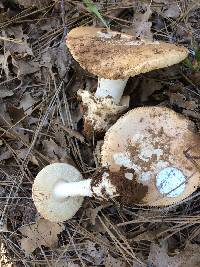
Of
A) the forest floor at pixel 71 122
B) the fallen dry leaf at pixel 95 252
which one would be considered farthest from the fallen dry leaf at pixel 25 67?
the fallen dry leaf at pixel 95 252

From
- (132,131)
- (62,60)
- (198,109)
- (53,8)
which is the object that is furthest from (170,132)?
(53,8)

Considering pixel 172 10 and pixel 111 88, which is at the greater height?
pixel 172 10

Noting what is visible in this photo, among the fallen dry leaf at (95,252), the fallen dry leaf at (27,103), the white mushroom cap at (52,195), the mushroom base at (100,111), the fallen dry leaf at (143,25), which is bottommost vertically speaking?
the fallen dry leaf at (95,252)

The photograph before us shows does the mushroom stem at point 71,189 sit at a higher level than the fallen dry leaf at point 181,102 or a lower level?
lower

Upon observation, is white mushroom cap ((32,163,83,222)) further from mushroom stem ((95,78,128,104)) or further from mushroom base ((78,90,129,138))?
mushroom stem ((95,78,128,104))

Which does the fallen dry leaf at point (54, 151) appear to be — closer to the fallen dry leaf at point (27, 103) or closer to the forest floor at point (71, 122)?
the forest floor at point (71, 122)

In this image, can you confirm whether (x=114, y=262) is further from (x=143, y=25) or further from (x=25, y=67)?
(x=143, y=25)

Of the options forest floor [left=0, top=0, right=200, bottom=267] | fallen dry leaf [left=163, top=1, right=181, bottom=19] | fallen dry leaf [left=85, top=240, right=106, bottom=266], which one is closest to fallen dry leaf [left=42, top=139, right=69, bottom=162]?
forest floor [left=0, top=0, right=200, bottom=267]

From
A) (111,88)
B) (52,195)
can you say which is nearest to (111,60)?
(111,88)
